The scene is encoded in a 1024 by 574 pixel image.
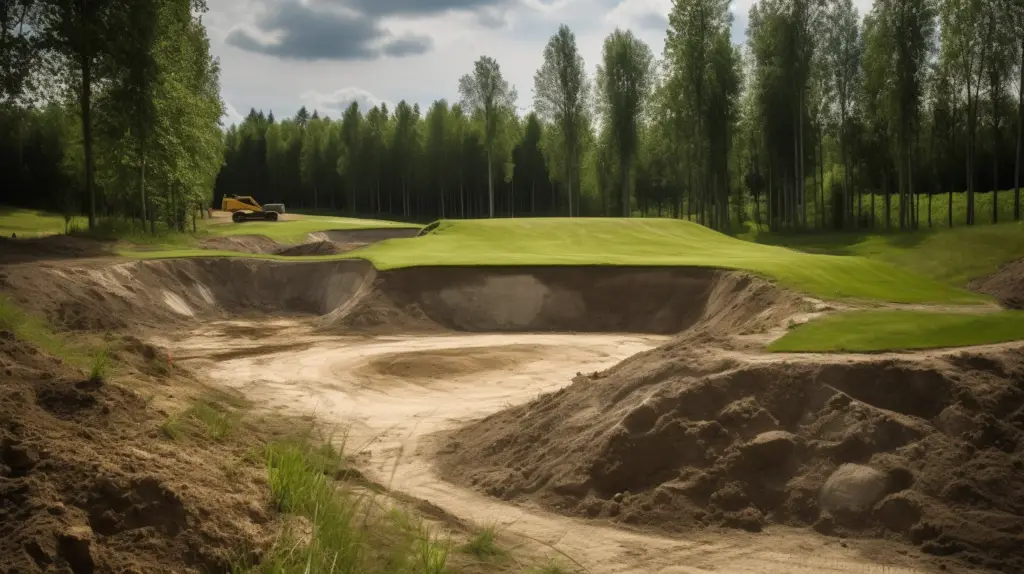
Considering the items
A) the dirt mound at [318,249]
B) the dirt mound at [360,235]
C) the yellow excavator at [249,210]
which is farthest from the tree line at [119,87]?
the yellow excavator at [249,210]

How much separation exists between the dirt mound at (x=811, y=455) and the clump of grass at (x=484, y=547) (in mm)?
1840

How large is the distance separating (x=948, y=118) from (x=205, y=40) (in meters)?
46.6

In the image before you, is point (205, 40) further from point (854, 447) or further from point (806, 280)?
point (854, 447)

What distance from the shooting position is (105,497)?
6.56 metres

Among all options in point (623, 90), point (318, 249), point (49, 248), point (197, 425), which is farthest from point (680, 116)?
point (197, 425)

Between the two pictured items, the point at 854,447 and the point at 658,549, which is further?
the point at 854,447

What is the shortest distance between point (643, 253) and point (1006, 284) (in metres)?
13.3

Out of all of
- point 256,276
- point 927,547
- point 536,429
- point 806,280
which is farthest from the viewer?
point 256,276

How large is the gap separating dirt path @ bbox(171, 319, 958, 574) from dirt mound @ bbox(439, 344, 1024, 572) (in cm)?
40

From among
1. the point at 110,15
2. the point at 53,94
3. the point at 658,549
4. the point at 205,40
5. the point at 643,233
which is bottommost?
the point at 658,549

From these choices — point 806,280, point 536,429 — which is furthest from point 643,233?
point 536,429

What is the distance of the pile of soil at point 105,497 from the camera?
5930mm

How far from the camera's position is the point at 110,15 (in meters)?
34.2

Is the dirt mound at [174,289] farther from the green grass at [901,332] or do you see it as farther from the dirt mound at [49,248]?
the green grass at [901,332]
